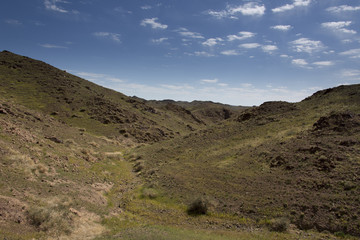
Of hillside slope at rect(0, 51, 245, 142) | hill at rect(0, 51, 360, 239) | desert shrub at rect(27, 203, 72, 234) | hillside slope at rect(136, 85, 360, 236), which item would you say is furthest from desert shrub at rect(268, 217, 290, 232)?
hillside slope at rect(0, 51, 245, 142)

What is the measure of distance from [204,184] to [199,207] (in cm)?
468

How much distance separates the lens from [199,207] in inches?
671

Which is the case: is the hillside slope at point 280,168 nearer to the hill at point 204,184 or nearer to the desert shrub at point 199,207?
the hill at point 204,184

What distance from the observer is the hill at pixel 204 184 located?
41.8 feet

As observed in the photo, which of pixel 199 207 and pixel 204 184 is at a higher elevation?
pixel 204 184

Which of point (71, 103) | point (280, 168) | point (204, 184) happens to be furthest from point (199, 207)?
point (71, 103)

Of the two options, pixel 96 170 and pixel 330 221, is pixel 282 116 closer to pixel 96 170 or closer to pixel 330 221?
pixel 330 221

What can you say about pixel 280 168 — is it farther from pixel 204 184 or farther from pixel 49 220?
pixel 49 220

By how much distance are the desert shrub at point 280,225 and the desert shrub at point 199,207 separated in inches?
195

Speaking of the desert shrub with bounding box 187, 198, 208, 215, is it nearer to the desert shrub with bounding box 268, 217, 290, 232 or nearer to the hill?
the hill

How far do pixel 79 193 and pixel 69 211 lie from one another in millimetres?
3865

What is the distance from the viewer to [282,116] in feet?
129

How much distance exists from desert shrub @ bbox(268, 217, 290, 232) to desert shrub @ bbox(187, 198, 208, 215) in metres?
4.95

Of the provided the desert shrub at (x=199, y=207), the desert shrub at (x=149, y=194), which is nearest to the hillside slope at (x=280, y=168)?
the desert shrub at (x=199, y=207)
